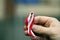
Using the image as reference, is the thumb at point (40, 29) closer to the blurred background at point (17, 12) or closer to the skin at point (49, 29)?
the skin at point (49, 29)

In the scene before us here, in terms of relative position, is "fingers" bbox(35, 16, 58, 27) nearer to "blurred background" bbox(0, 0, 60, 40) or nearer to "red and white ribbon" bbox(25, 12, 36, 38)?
"red and white ribbon" bbox(25, 12, 36, 38)

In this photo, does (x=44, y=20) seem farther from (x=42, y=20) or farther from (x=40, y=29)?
(x=40, y=29)

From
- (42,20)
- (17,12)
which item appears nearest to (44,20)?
(42,20)

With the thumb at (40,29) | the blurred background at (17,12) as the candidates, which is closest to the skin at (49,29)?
the thumb at (40,29)

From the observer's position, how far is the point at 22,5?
3.65 meters

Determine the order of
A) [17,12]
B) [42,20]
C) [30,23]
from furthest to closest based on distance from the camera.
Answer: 1. [17,12]
2. [42,20]
3. [30,23]

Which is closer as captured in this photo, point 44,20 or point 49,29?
point 49,29

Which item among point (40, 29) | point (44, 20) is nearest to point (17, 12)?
point (44, 20)

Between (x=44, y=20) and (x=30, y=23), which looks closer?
(x=30, y=23)

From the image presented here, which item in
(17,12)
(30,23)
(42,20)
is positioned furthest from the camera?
(17,12)

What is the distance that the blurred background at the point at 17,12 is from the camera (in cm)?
288

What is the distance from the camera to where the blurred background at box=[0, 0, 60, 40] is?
288 cm

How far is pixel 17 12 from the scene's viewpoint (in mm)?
3578

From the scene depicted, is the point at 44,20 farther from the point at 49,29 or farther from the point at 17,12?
the point at 17,12
